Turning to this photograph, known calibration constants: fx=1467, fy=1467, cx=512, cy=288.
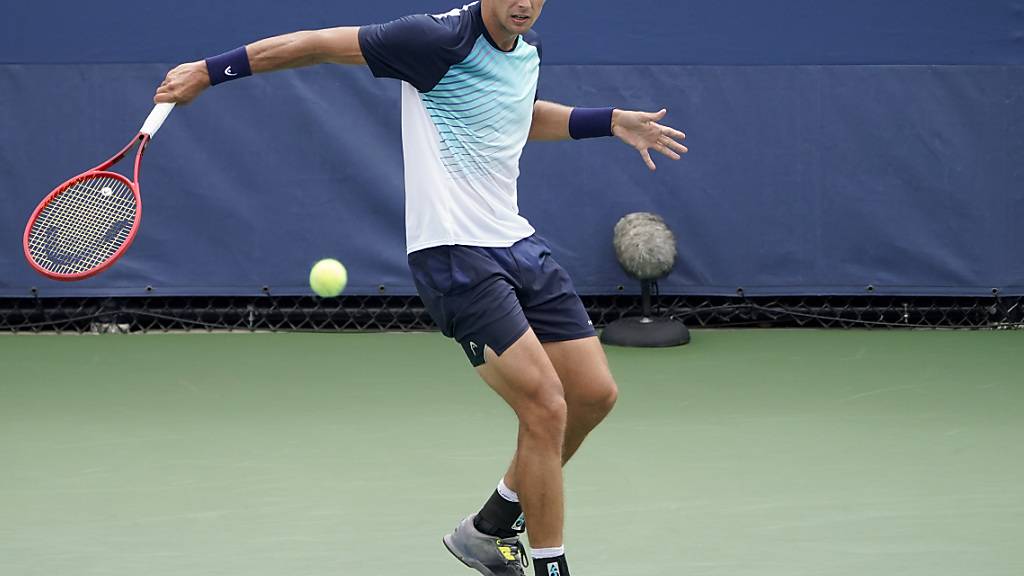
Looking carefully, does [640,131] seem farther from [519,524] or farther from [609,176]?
[609,176]

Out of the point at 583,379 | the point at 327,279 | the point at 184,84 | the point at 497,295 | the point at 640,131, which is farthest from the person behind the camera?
the point at 327,279

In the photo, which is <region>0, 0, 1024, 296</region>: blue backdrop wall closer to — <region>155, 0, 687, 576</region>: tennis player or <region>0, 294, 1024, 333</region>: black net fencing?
<region>0, 294, 1024, 333</region>: black net fencing

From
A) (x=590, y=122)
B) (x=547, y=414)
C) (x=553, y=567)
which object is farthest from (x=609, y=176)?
(x=553, y=567)

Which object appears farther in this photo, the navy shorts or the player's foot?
the player's foot

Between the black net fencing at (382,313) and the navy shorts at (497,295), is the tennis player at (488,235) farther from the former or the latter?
the black net fencing at (382,313)

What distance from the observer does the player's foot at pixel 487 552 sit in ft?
13.0

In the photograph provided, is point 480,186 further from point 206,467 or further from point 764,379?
point 764,379

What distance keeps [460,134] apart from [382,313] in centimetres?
421

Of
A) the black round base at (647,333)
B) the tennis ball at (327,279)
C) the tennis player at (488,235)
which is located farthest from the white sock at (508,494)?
the black round base at (647,333)

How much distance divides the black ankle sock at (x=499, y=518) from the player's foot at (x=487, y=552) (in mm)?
15

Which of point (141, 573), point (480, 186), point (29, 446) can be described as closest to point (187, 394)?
point (29, 446)

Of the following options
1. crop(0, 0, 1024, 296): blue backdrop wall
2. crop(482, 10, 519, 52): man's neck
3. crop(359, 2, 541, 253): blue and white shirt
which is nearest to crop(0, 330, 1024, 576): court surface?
crop(0, 0, 1024, 296): blue backdrop wall

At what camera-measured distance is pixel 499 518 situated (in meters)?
4.01

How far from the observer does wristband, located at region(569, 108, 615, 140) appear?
420 cm
